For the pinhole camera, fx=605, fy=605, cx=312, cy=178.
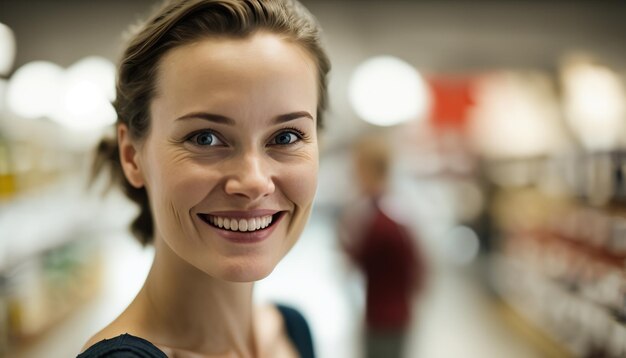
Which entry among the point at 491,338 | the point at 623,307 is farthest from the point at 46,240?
the point at 623,307

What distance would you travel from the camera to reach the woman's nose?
3.03ft

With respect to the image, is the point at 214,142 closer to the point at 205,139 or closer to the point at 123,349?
the point at 205,139

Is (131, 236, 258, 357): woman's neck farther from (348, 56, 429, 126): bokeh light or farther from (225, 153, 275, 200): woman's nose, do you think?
(348, 56, 429, 126): bokeh light

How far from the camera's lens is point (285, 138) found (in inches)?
39.5

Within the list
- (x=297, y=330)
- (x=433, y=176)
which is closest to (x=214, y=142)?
(x=297, y=330)

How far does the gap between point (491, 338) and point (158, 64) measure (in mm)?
5113

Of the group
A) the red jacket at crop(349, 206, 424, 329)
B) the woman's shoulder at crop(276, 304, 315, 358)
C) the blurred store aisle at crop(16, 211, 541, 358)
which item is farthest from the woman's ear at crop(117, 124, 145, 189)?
the blurred store aisle at crop(16, 211, 541, 358)

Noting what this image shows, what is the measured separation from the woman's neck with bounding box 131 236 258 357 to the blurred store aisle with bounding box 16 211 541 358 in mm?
2482

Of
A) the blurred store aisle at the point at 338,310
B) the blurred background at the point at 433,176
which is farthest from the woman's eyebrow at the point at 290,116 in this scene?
the blurred store aisle at the point at 338,310

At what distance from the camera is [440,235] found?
377 inches

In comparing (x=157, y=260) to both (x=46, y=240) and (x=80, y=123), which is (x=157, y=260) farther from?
(x=80, y=123)

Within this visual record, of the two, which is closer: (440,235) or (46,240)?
(46,240)

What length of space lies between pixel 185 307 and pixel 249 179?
33 cm

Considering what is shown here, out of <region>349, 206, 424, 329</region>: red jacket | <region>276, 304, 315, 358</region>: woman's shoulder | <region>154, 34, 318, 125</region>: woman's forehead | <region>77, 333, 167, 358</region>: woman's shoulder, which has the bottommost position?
<region>349, 206, 424, 329</region>: red jacket
